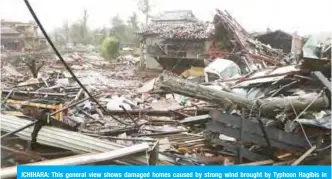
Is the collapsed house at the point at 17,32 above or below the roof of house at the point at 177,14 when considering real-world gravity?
below

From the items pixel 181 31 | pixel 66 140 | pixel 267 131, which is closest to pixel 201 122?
pixel 267 131

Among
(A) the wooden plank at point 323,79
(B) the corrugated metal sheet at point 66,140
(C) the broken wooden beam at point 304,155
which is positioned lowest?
(C) the broken wooden beam at point 304,155

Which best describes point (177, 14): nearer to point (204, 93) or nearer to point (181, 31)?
point (204, 93)

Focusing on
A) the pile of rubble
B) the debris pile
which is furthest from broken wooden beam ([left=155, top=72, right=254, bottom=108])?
the debris pile

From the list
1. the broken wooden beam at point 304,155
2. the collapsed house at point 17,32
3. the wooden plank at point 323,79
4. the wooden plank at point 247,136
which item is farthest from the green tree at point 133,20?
the broken wooden beam at point 304,155

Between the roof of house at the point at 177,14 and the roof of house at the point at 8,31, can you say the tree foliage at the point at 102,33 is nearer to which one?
the roof of house at the point at 177,14

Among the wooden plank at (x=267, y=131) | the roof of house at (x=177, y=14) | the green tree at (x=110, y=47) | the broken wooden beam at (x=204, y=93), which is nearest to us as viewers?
the wooden plank at (x=267, y=131)

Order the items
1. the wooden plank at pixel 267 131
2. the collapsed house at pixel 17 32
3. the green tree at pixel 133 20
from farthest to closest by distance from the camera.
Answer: the green tree at pixel 133 20
the collapsed house at pixel 17 32
the wooden plank at pixel 267 131

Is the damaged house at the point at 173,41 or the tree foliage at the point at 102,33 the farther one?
the damaged house at the point at 173,41

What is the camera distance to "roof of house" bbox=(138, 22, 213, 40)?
7598 millimetres

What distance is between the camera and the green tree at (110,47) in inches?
270

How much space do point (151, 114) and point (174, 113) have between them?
1.29ft

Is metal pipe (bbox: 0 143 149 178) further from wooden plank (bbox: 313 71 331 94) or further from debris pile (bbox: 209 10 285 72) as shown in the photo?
debris pile (bbox: 209 10 285 72)

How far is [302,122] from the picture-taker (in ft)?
9.07
